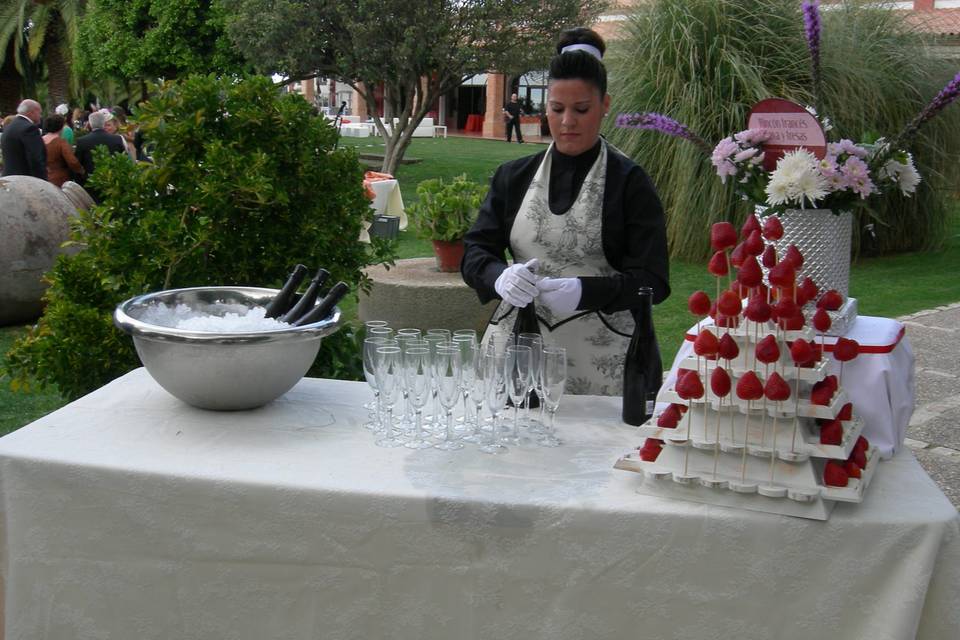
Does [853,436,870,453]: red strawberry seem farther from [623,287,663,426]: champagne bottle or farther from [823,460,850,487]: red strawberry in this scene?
[623,287,663,426]: champagne bottle

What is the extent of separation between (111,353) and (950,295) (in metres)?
8.19

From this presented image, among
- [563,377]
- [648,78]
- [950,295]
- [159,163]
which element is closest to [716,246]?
[563,377]

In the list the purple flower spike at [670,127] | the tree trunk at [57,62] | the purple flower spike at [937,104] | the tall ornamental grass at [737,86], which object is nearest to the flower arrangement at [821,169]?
the purple flower spike at [937,104]

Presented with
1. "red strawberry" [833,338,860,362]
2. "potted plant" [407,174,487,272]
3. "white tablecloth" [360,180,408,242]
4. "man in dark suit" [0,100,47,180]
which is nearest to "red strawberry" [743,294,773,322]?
"red strawberry" [833,338,860,362]

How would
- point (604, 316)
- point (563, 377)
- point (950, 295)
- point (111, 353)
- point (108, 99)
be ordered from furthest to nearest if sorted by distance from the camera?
point (108, 99) → point (950, 295) → point (111, 353) → point (604, 316) → point (563, 377)

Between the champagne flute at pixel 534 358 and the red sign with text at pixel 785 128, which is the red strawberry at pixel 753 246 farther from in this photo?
the red sign with text at pixel 785 128

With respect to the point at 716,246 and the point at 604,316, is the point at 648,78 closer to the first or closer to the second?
the point at 604,316

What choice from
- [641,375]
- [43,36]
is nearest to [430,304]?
[641,375]

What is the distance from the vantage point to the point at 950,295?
30.8 ft

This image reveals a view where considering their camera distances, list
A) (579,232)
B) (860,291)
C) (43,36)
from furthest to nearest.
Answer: (43,36) < (860,291) < (579,232)

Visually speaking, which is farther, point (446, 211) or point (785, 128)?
point (446, 211)

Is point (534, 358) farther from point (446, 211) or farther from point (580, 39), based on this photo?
point (446, 211)

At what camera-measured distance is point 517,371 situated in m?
2.37

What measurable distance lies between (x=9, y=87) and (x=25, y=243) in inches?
1250
